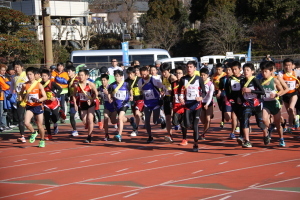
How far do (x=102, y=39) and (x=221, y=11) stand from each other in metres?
15.0

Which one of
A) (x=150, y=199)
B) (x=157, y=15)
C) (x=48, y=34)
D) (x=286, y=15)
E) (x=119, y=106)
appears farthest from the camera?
(x=157, y=15)

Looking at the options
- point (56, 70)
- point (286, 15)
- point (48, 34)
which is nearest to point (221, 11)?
point (286, 15)

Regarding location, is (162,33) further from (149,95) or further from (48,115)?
(149,95)

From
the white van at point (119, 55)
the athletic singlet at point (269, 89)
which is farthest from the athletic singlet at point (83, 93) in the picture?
the white van at point (119, 55)

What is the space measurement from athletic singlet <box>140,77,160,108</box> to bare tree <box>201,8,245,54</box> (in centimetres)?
3307

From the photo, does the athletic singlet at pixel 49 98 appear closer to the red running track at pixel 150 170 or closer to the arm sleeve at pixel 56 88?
the arm sleeve at pixel 56 88

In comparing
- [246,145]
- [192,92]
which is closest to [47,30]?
[192,92]

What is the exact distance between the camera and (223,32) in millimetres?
44906

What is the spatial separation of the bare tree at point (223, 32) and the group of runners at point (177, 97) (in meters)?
31.1

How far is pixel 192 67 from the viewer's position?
445 inches

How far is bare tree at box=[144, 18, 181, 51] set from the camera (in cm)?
5088

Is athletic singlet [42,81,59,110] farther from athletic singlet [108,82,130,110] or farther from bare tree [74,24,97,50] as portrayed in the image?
bare tree [74,24,97,50]

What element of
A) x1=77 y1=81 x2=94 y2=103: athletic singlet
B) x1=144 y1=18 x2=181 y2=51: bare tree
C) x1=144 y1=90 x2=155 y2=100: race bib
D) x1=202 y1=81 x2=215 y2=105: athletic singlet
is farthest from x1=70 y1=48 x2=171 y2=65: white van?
x1=202 y1=81 x2=215 y2=105: athletic singlet

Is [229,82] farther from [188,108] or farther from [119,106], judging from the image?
[119,106]
